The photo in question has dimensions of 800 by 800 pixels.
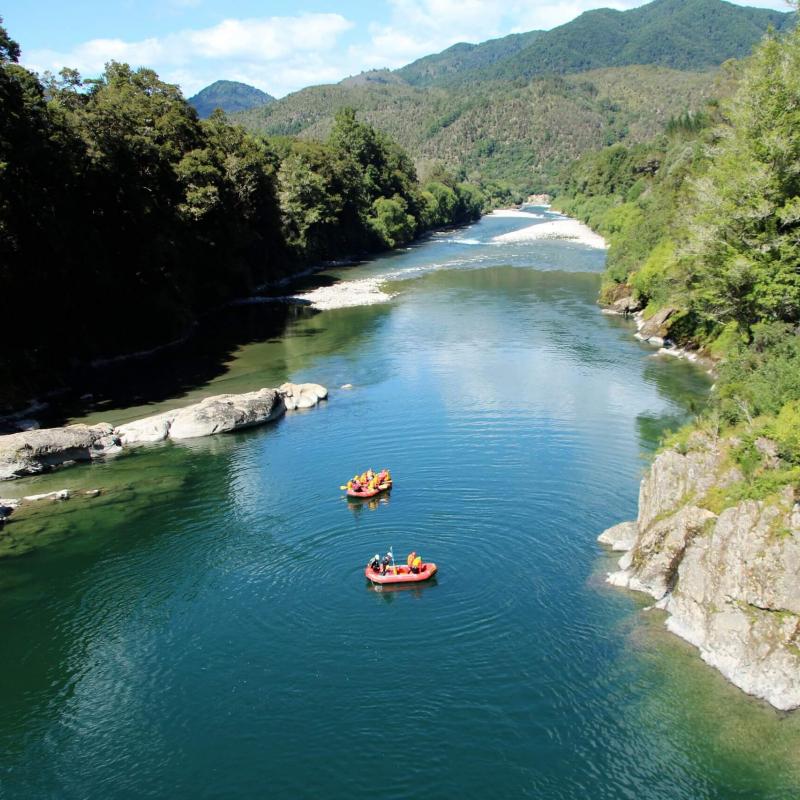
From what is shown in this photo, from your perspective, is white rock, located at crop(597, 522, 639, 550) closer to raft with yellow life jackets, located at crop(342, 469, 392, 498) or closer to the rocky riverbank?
raft with yellow life jackets, located at crop(342, 469, 392, 498)

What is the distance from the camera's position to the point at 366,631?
29953mm

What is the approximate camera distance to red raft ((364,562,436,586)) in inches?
1287

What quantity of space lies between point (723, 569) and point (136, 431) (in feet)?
129

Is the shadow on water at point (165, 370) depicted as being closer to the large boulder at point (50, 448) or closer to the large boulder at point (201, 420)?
the large boulder at point (50, 448)

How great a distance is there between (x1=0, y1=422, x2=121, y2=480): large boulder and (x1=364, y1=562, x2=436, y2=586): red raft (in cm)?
2493

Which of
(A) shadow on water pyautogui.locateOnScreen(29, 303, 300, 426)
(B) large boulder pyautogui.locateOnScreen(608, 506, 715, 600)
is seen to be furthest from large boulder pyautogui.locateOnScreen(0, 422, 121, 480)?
(B) large boulder pyautogui.locateOnScreen(608, 506, 715, 600)

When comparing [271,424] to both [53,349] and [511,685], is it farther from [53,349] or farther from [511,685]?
[511,685]

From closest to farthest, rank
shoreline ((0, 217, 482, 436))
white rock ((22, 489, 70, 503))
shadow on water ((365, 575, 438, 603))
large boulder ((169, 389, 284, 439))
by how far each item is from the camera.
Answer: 1. shadow on water ((365, 575, 438, 603))
2. white rock ((22, 489, 70, 503))
3. large boulder ((169, 389, 284, 439))
4. shoreline ((0, 217, 482, 436))

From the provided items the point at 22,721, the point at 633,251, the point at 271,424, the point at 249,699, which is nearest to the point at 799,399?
the point at 249,699

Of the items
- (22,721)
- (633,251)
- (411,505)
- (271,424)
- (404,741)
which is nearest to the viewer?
(404,741)

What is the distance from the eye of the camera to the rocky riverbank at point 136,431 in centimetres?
4681

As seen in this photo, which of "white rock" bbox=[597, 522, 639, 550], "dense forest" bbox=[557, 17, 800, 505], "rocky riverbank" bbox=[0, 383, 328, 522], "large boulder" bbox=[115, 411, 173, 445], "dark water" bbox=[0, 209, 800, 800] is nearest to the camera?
"dark water" bbox=[0, 209, 800, 800]

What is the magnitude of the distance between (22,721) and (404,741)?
13.2 meters

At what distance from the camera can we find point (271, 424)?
181 feet
